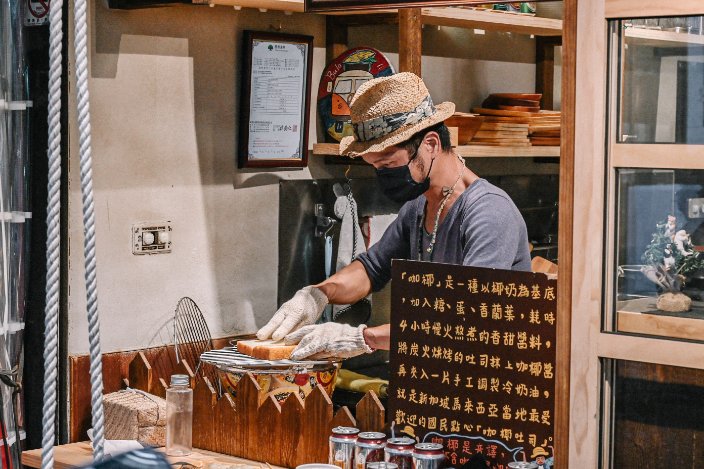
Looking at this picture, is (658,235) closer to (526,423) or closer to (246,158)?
(526,423)

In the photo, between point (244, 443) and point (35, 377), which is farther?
point (35, 377)

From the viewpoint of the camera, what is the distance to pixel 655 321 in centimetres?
206

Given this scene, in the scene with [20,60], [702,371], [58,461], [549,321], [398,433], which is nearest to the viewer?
[702,371]

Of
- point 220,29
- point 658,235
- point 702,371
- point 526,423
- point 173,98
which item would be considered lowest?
point 526,423

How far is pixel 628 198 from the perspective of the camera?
2.09 meters

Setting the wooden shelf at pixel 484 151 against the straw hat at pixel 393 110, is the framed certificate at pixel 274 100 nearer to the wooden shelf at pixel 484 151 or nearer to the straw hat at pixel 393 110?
the wooden shelf at pixel 484 151

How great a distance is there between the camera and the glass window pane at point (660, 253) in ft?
6.59

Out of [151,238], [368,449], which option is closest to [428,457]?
[368,449]

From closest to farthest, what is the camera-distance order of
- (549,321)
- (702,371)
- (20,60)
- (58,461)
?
(702,371), (549,321), (58,461), (20,60)

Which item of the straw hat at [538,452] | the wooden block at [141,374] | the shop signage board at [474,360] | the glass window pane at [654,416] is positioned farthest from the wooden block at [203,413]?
the glass window pane at [654,416]

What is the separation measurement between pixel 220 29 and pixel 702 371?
2.27 meters

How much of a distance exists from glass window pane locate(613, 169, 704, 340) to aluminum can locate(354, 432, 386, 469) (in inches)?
27.7

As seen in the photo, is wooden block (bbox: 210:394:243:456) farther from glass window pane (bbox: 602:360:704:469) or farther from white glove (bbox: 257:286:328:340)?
glass window pane (bbox: 602:360:704:469)

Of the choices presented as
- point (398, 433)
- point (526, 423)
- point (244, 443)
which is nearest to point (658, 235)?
point (526, 423)
